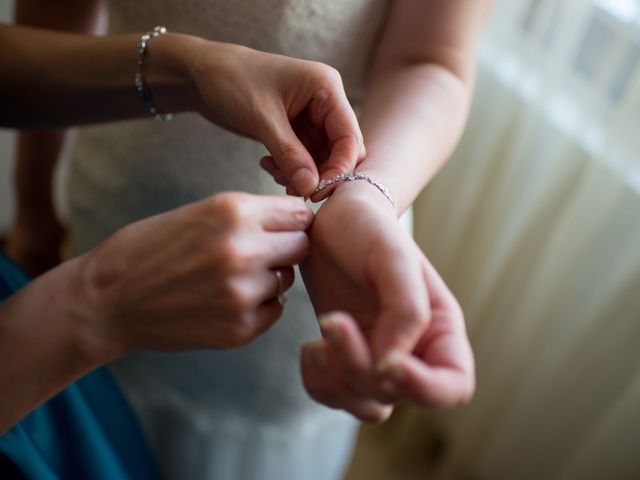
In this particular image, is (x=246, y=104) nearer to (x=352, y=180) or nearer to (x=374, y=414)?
(x=352, y=180)

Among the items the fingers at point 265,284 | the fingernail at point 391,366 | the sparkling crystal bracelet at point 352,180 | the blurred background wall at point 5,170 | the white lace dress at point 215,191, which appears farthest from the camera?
the blurred background wall at point 5,170

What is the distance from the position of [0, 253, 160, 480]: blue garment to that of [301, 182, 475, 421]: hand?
316 millimetres

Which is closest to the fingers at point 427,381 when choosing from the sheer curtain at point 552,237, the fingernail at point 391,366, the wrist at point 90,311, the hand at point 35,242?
the fingernail at point 391,366

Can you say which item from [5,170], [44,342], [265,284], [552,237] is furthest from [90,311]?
[5,170]

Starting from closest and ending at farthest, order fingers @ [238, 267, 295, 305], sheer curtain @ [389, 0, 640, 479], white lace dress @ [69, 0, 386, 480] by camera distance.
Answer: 1. fingers @ [238, 267, 295, 305]
2. white lace dress @ [69, 0, 386, 480]
3. sheer curtain @ [389, 0, 640, 479]

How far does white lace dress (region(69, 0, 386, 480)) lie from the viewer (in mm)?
727

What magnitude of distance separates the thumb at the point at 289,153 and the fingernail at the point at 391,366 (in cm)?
22

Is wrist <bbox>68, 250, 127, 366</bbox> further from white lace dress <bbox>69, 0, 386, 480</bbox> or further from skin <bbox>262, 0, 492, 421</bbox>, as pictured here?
white lace dress <bbox>69, 0, 386, 480</bbox>

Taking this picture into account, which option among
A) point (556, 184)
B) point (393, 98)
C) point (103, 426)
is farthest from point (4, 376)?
point (556, 184)

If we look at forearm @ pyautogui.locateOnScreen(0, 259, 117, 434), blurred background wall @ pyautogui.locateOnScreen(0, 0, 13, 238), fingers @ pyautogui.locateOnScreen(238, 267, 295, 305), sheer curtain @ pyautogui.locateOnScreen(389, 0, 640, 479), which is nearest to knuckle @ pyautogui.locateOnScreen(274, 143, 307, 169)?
fingers @ pyautogui.locateOnScreen(238, 267, 295, 305)

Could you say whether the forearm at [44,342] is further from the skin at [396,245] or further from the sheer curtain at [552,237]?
the sheer curtain at [552,237]

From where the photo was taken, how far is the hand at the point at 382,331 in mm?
390

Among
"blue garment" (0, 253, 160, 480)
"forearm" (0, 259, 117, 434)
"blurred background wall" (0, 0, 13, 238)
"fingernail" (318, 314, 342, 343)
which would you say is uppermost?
"fingernail" (318, 314, 342, 343)

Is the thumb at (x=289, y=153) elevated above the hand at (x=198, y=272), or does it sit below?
above
